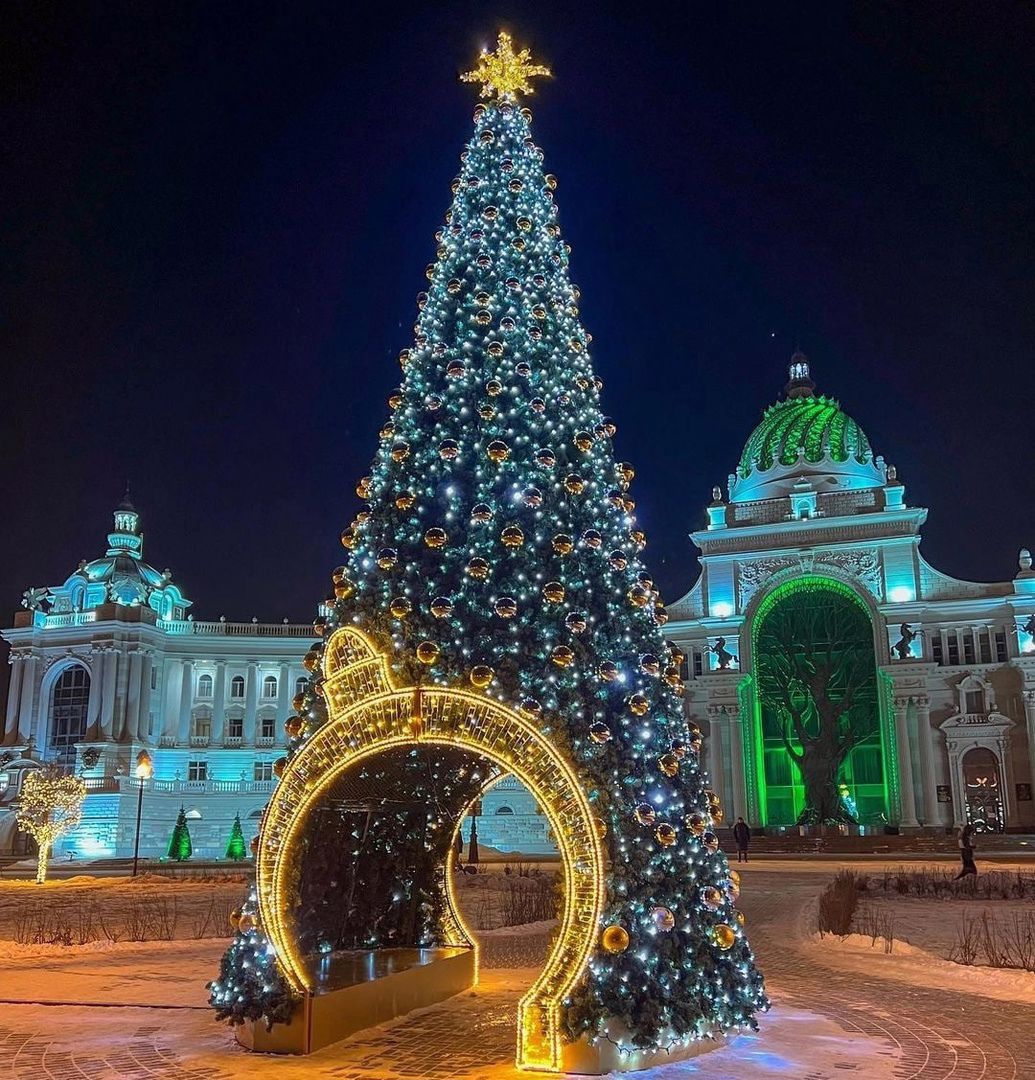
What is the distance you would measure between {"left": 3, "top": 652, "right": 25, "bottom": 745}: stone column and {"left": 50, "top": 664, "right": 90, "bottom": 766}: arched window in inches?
84.1

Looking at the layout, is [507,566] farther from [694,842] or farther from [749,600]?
[749,600]

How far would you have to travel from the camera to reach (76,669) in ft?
211

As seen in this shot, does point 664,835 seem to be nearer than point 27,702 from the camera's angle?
Yes

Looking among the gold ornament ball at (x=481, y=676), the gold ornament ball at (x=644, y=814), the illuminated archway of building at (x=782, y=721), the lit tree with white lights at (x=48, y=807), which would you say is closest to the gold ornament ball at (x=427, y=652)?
the gold ornament ball at (x=481, y=676)

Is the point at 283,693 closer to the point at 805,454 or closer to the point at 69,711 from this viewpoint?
the point at 69,711

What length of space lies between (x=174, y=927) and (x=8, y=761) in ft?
159

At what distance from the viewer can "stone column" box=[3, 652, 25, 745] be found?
63656 millimetres

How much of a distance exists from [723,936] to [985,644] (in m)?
49.1

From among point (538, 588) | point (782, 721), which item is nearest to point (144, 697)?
point (782, 721)

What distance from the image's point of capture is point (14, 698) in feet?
210

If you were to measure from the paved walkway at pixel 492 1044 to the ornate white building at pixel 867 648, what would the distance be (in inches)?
1645

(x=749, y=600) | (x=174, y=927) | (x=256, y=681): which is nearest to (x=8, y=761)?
(x=256, y=681)

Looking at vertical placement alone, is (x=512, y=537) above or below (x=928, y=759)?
above

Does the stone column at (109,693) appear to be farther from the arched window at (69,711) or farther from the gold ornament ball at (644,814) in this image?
the gold ornament ball at (644,814)
